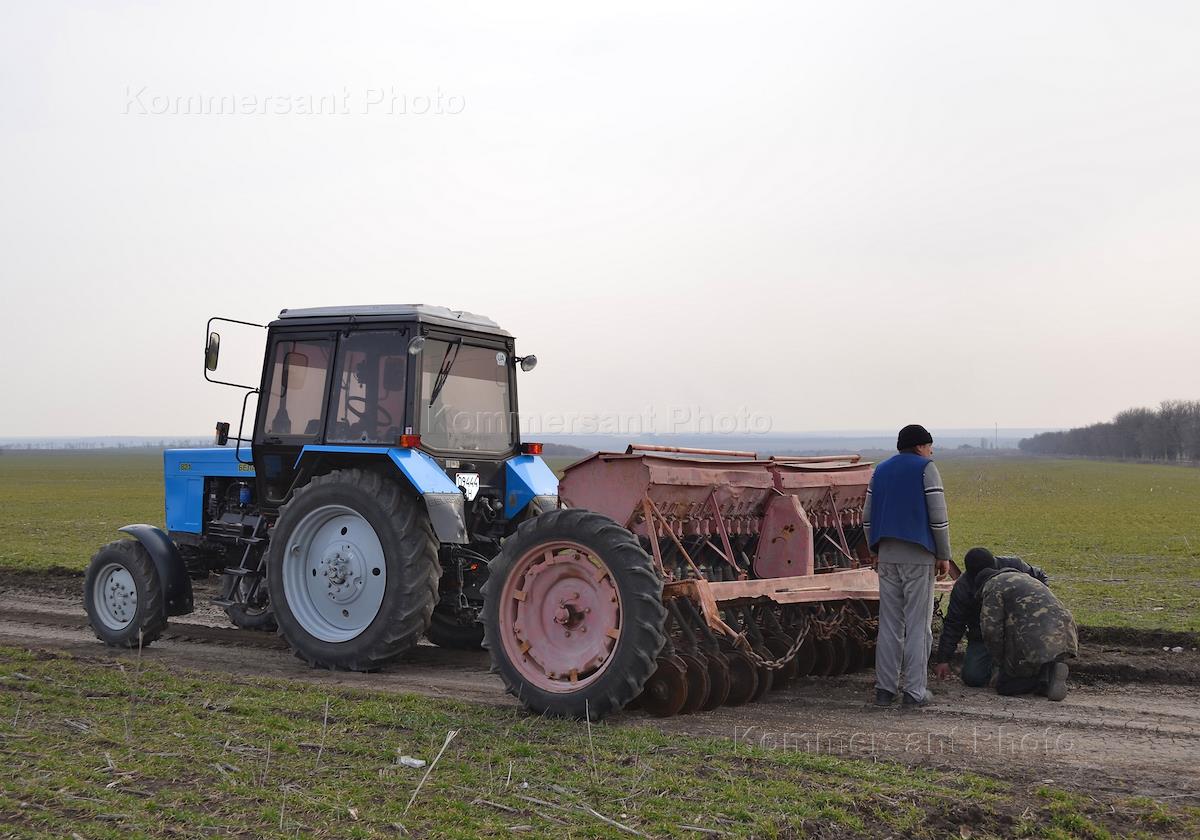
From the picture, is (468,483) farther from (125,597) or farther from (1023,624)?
(1023,624)

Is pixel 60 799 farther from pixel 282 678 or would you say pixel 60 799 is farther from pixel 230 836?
pixel 282 678

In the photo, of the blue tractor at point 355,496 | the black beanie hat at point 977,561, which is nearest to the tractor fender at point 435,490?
the blue tractor at point 355,496

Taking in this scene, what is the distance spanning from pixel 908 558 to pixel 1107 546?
1347cm

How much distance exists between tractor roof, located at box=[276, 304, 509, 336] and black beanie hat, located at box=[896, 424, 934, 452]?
3.57 m

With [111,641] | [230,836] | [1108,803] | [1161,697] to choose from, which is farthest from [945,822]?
[111,641]

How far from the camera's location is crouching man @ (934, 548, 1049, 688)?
25.0 feet

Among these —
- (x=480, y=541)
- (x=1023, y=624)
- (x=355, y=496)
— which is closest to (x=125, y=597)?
(x=355, y=496)

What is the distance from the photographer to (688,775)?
5.24m

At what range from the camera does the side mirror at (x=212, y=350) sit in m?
8.46

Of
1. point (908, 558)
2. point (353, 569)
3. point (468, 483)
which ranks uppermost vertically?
point (468, 483)

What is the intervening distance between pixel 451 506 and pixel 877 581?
10.1 feet

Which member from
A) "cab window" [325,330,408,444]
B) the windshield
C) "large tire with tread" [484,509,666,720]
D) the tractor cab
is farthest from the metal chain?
"cab window" [325,330,408,444]

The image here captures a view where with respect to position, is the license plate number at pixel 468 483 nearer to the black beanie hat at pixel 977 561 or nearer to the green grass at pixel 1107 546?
the black beanie hat at pixel 977 561

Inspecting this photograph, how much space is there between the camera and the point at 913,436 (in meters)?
7.32
